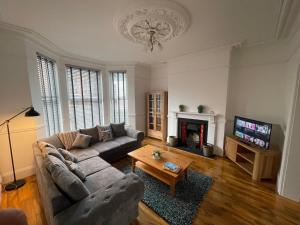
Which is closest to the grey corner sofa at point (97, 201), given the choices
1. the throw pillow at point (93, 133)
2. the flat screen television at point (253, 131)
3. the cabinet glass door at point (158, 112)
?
the throw pillow at point (93, 133)

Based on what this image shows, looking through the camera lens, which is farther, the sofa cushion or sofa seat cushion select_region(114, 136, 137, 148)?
sofa seat cushion select_region(114, 136, 137, 148)

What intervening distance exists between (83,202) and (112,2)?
242cm

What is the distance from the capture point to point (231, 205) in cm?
210

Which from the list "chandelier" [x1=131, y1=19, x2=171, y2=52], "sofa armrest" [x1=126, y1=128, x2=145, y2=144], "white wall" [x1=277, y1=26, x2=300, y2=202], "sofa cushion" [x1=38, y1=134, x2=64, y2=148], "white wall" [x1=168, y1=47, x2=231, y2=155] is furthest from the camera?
"sofa armrest" [x1=126, y1=128, x2=145, y2=144]

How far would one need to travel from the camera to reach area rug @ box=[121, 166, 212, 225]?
1907 millimetres

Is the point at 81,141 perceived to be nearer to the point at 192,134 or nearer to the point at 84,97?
the point at 84,97

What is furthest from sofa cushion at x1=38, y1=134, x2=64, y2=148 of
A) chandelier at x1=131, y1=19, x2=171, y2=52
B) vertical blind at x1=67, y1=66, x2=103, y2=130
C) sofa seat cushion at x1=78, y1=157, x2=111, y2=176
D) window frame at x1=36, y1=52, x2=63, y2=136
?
chandelier at x1=131, y1=19, x2=171, y2=52

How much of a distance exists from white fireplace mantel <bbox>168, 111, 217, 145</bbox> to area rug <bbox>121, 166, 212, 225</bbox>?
1332mm

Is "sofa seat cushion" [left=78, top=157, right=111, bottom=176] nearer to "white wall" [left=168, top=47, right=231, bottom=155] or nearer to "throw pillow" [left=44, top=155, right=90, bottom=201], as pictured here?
"throw pillow" [left=44, top=155, right=90, bottom=201]

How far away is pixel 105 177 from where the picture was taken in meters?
2.12

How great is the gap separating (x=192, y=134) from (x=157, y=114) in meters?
1.46

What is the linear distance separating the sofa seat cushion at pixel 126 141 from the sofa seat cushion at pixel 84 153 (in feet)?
2.28

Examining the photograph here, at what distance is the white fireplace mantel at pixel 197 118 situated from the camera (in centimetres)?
376

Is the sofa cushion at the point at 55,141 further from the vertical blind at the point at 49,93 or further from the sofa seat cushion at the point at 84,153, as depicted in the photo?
the vertical blind at the point at 49,93
